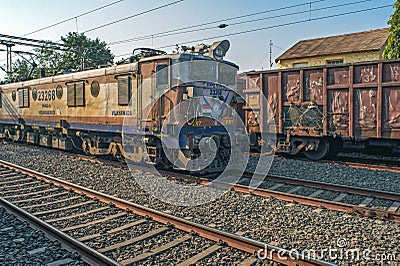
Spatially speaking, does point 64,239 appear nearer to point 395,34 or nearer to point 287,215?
point 287,215

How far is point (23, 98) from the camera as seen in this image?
16766 millimetres

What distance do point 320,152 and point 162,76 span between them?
652 cm

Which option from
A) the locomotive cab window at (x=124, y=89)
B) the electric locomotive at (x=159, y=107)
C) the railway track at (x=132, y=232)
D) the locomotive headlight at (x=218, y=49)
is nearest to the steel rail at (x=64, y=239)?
the railway track at (x=132, y=232)

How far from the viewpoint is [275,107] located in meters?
13.0

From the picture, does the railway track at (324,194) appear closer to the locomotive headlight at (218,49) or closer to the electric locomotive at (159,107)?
the electric locomotive at (159,107)

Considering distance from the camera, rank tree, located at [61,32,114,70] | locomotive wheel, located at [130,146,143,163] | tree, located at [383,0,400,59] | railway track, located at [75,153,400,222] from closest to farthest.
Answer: railway track, located at [75,153,400,222] < locomotive wheel, located at [130,146,143,163] < tree, located at [383,0,400,59] < tree, located at [61,32,114,70]

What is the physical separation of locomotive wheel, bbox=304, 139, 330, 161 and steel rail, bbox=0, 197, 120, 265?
370 inches

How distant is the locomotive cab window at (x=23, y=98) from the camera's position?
16.4 meters

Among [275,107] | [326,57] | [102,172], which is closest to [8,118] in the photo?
[102,172]

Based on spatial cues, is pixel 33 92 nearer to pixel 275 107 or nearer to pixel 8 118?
pixel 8 118

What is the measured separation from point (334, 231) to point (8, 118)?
18.2 m

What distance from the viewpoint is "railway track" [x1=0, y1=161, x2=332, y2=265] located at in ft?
14.9

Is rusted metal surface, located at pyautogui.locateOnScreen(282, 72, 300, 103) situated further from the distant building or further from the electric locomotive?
the distant building

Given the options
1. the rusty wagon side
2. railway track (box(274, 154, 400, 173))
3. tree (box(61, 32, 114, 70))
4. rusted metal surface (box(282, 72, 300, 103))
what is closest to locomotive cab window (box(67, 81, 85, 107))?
the rusty wagon side
